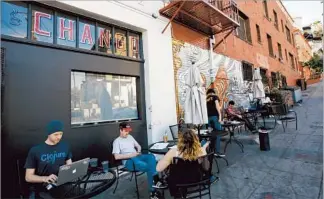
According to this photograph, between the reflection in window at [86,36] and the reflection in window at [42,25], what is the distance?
670 mm

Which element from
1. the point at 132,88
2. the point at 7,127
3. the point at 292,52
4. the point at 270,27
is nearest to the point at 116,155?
the point at 7,127

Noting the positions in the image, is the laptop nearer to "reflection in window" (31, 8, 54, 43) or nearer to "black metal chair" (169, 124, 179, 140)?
"reflection in window" (31, 8, 54, 43)

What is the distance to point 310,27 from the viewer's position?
40.8m

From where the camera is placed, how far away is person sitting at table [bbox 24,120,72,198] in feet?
8.30

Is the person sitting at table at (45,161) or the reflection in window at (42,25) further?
the reflection in window at (42,25)

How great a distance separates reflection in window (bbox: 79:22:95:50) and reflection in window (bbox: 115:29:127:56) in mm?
684

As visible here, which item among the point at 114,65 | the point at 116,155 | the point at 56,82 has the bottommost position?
the point at 116,155

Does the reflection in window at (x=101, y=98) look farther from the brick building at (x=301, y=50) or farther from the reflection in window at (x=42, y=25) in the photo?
the brick building at (x=301, y=50)

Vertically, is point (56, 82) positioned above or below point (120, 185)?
above

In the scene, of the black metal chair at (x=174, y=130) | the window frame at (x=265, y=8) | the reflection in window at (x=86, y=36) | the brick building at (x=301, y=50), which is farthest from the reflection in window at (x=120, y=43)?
the brick building at (x=301, y=50)

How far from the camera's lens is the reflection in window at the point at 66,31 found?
181 inches

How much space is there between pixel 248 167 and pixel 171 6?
518 centimetres

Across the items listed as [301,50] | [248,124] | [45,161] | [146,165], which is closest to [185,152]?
[146,165]

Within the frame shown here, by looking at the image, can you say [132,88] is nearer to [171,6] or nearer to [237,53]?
[171,6]
